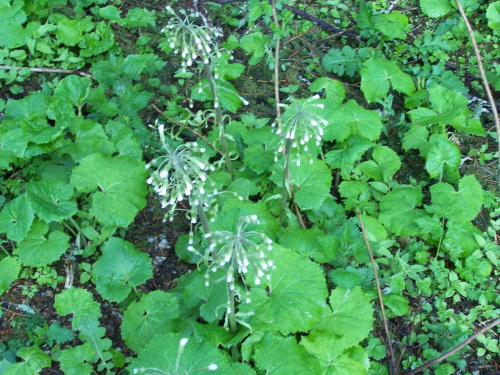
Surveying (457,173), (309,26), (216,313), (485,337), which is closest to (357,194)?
(457,173)

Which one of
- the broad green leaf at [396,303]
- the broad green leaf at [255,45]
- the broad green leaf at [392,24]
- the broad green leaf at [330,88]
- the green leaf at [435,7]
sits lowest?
the broad green leaf at [396,303]

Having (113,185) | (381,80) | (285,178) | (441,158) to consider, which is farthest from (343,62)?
(113,185)

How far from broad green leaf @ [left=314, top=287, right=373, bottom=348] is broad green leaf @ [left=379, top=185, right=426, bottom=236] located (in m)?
0.85

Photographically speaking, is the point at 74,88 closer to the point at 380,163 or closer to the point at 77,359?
the point at 77,359

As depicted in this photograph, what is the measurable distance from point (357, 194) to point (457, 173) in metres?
0.92

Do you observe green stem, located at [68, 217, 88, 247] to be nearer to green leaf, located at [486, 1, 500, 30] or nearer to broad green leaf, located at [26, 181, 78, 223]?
broad green leaf, located at [26, 181, 78, 223]

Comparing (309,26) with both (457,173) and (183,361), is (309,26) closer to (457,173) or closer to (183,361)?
(457,173)

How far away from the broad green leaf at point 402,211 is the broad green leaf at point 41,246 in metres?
2.55

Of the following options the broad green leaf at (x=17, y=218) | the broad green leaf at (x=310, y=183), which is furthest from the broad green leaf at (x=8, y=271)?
the broad green leaf at (x=310, y=183)

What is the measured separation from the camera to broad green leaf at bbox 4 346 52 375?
3.29 meters

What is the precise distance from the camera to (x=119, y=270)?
367cm

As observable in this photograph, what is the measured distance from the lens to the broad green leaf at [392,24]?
5070 mm

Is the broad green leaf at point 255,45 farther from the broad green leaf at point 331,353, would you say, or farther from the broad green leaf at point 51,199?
the broad green leaf at point 331,353

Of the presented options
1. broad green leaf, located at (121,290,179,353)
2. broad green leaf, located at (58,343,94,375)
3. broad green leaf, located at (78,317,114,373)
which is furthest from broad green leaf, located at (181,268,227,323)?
broad green leaf, located at (58,343,94,375)
